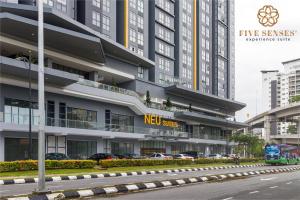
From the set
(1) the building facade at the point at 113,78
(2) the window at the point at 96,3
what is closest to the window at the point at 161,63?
(1) the building facade at the point at 113,78

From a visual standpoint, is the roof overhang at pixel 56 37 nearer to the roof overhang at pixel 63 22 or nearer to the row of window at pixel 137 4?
the roof overhang at pixel 63 22

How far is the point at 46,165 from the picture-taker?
37.7 m

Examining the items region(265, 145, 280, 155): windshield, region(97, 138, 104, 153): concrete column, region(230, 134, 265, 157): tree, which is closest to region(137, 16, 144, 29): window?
region(97, 138, 104, 153): concrete column

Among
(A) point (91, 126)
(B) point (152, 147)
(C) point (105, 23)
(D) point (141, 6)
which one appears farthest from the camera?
(D) point (141, 6)

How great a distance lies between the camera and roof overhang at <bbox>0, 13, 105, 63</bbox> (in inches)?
1698

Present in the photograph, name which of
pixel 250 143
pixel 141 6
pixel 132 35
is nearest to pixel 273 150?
pixel 132 35

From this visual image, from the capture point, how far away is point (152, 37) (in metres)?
86.0

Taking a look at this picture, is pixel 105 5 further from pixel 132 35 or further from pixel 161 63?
pixel 161 63

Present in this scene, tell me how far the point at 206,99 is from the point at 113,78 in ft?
117

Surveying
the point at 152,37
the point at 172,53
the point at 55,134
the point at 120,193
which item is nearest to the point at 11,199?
the point at 120,193

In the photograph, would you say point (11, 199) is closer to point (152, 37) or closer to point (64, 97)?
point (64, 97)

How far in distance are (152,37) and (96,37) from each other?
3229cm

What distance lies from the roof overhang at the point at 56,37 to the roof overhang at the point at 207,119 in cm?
2769

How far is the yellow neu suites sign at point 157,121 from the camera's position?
71062 mm
